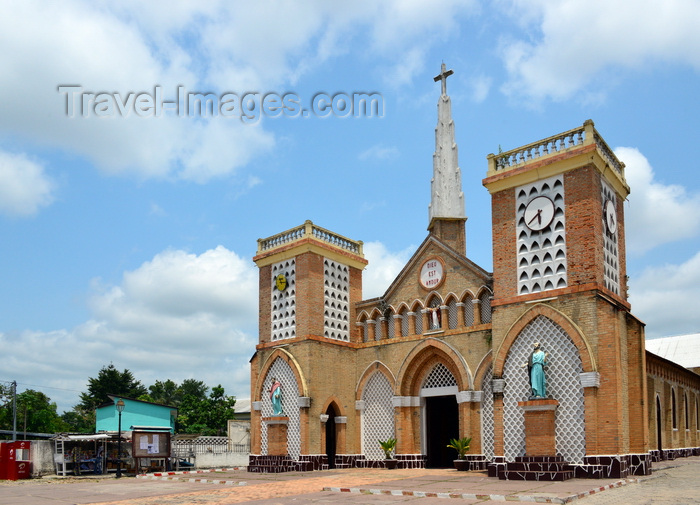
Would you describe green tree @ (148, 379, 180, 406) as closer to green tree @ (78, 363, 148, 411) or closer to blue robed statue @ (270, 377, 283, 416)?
green tree @ (78, 363, 148, 411)

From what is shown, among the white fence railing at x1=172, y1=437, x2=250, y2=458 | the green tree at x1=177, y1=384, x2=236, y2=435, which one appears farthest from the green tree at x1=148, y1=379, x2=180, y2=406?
the white fence railing at x1=172, y1=437, x2=250, y2=458

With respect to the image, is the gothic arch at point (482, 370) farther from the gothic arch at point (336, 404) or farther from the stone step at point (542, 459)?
the gothic arch at point (336, 404)

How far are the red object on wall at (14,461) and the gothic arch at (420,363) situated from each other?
1416 cm

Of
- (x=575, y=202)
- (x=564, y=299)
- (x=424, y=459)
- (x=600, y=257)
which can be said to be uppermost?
(x=575, y=202)

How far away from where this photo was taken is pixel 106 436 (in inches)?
1049

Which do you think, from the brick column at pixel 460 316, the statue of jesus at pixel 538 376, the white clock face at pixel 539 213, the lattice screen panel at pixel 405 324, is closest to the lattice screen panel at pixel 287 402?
the lattice screen panel at pixel 405 324

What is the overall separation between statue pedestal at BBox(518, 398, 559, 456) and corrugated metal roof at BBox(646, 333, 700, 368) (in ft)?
105

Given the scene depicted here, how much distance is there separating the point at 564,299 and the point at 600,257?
161 cm

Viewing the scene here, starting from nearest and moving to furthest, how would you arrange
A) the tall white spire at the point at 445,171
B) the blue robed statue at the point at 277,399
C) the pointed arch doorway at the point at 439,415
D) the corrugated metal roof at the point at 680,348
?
1. the pointed arch doorway at the point at 439,415
2. the blue robed statue at the point at 277,399
3. the tall white spire at the point at 445,171
4. the corrugated metal roof at the point at 680,348

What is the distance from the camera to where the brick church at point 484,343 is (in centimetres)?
1908

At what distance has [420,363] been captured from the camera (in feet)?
83.7

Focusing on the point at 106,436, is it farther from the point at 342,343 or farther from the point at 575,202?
the point at 575,202

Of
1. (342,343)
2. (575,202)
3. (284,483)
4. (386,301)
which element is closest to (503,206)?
(575,202)

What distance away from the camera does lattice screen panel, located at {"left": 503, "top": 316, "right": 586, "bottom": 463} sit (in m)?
18.9
